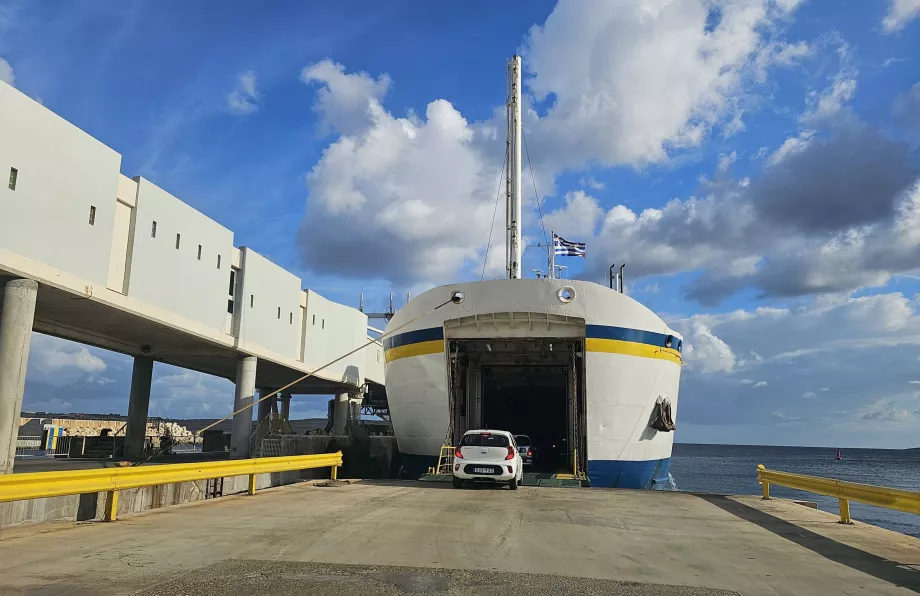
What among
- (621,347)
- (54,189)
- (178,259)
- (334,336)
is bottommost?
(621,347)

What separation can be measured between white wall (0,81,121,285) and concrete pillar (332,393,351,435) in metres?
29.6

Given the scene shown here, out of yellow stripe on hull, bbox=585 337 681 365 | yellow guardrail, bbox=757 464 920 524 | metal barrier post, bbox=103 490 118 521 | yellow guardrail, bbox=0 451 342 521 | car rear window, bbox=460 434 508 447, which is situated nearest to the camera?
yellow guardrail, bbox=0 451 342 521

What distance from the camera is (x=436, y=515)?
11234 mm

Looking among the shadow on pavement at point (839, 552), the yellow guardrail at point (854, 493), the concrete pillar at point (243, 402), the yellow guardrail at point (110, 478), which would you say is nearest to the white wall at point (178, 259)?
the concrete pillar at point (243, 402)

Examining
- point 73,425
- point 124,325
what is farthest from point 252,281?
point 73,425

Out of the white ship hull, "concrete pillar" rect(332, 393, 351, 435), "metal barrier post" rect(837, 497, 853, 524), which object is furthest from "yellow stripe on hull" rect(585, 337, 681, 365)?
"concrete pillar" rect(332, 393, 351, 435)

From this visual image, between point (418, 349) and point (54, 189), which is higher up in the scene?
point (54, 189)

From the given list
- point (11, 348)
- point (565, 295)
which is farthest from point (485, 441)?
point (11, 348)

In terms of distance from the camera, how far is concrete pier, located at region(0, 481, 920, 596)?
6094 mm

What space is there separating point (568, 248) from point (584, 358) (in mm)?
7500

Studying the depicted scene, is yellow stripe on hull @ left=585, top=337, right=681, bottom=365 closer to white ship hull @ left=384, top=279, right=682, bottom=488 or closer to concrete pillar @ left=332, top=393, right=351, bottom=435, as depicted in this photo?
white ship hull @ left=384, top=279, right=682, bottom=488

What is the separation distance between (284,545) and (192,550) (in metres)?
1.03

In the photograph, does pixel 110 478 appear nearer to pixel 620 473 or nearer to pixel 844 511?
pixel 844 511

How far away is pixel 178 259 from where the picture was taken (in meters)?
25.1
